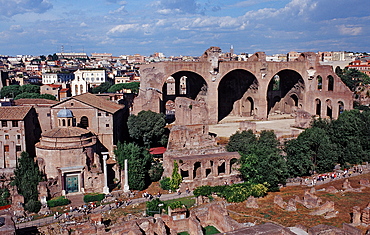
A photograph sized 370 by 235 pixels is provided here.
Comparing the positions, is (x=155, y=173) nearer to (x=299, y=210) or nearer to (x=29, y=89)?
→ (x=299, y=210)

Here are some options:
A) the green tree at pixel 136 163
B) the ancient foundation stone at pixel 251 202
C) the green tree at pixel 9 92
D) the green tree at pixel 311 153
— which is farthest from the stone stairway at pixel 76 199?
the green tree at pixel 9 92

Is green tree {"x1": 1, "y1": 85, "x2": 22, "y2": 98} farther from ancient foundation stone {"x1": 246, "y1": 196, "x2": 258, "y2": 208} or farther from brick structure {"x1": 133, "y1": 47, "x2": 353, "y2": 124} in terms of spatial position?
ancient foundation stone {"x1": 246, "y1": 196, "x2": 258, "y2": 208}

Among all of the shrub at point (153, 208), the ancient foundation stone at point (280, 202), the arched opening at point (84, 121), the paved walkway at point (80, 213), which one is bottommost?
the paved walkway at point (80, 213)

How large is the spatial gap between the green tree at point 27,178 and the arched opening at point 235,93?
27.6 m

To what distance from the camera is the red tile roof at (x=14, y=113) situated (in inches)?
1178

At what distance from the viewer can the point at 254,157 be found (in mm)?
26750

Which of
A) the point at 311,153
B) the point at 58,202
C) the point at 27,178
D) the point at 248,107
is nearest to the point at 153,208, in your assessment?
the point at 58,202

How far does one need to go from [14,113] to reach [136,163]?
36.9ft

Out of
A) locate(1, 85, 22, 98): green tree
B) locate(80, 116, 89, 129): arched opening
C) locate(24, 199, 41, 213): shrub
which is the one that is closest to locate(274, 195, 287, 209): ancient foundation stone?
locate(24, 199, 41, 213): shrub

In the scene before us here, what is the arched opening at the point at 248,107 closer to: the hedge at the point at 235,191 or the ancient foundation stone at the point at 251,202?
the hedge at the point at 235,191

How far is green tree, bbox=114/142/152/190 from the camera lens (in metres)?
27.9

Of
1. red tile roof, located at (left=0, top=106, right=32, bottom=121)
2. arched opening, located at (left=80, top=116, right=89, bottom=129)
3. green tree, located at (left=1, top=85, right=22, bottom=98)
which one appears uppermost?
green tree, located at (left=1, top=85, right=22, bottom=98)

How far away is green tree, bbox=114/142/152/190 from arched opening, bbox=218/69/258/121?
21783mm

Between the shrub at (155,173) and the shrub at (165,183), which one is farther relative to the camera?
the shrub at (155,173)
